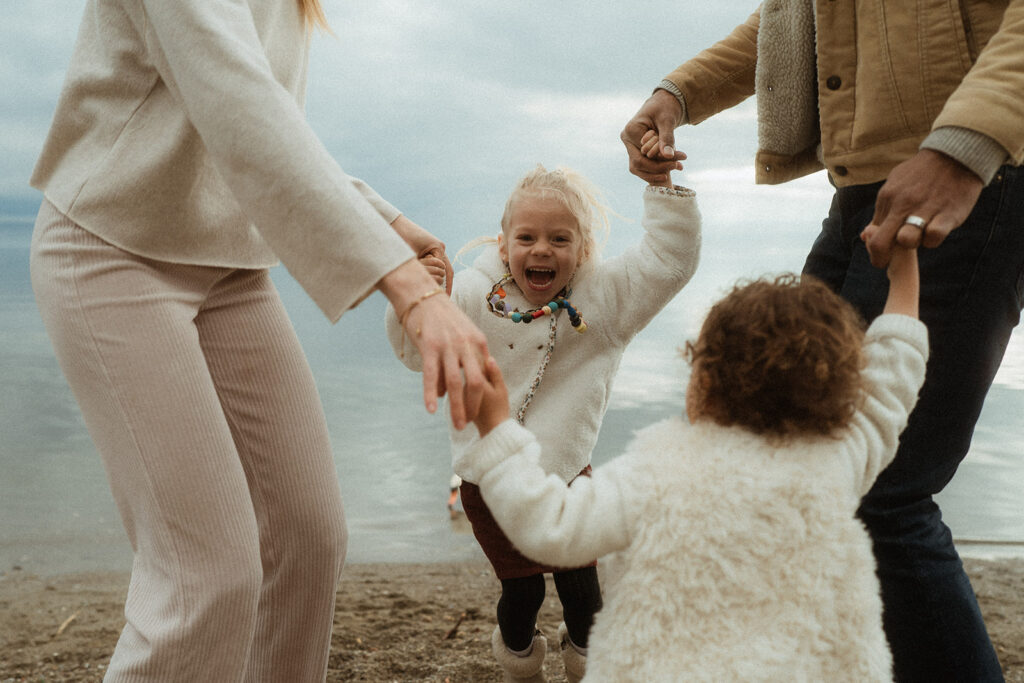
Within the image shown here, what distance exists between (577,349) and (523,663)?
2.89 feet

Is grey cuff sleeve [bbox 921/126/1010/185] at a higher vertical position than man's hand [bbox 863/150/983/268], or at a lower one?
higher

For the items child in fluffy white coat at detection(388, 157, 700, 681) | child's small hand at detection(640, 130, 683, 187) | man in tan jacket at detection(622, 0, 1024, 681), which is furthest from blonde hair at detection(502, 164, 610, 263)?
man in tan jacket at detection(622, 0, 1024, 681)

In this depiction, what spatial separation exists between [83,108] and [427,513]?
4746 mm

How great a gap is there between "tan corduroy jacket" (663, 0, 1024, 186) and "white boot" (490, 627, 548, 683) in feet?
4.60

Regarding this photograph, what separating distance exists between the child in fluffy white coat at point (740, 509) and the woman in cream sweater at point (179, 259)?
0.77 feet

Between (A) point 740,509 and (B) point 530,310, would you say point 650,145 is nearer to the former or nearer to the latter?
(B) point 530,310

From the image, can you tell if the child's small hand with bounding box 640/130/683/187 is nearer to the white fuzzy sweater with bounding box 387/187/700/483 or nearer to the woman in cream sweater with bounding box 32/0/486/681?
the white fuzzy sweater with bounding box 387/187/700/483

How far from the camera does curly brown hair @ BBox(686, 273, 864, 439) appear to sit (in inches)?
52.7

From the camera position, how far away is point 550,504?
4.37 ft

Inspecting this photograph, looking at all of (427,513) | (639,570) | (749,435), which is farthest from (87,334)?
(427,513)

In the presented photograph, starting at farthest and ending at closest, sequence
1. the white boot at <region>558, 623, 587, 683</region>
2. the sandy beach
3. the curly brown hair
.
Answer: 1. the sandy beach
2. the white boot at <region>558, 623, 587, 683</region>
3. the curly brown hair

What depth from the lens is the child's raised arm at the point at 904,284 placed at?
1491 mm

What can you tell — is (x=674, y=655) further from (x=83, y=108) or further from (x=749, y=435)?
(x=83, y=108)

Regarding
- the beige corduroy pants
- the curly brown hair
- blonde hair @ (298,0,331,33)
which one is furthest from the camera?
blonde hair @ (298,0,331,33)
